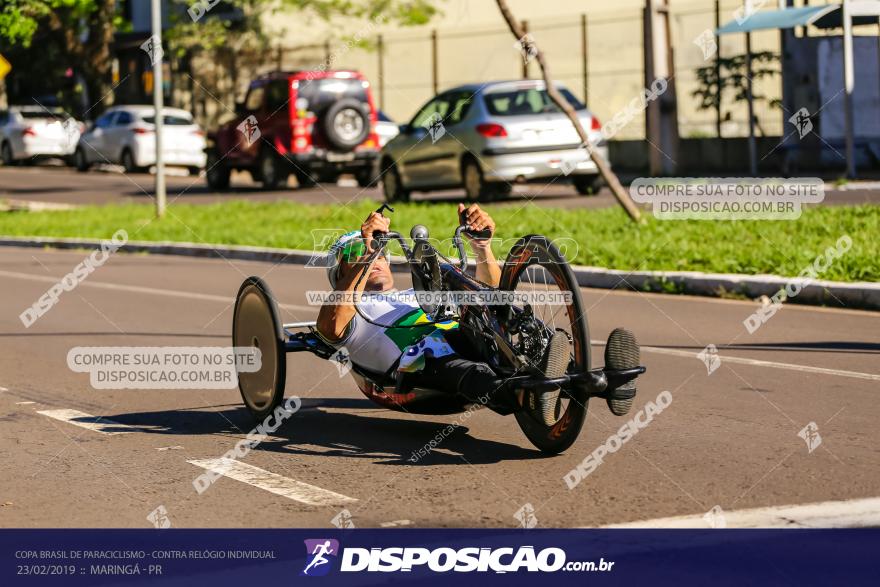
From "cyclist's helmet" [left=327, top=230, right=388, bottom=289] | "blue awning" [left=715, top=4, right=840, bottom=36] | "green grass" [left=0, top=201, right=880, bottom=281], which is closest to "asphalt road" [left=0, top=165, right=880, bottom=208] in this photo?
"green grass" [left=0, top=201, right=880, bottom=281]

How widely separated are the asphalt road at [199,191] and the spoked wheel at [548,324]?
12886 mm

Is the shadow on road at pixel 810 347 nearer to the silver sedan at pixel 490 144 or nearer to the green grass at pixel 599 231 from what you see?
the green grass at pixel 599 231

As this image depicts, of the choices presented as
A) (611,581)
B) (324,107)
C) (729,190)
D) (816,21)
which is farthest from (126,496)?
(324,107)

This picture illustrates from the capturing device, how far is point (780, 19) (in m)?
25.4

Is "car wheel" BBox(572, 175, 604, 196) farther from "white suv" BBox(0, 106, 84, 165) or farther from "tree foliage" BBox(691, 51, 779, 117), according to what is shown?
"white suv" BBox(0, 106, 84, 165)

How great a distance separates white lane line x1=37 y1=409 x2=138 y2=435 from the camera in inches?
314

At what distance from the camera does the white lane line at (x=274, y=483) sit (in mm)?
6312

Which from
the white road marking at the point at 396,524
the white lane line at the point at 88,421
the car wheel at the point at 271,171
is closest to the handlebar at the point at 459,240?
the white lane line at the point at 88,421

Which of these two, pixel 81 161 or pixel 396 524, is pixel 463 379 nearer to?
pixel 396 524

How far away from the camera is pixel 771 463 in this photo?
266 inches

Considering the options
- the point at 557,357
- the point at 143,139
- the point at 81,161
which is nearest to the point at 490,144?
the point at 143,139

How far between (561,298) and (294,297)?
7684 millimetres

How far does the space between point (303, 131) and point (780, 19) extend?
9.57 metres

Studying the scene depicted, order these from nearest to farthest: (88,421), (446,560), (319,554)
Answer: (446,560)
(319,554)
(88,421)
